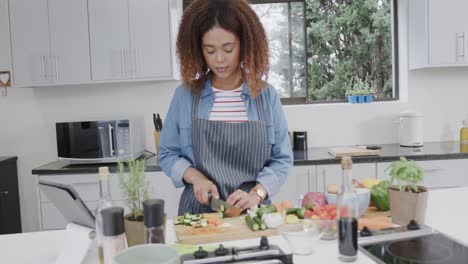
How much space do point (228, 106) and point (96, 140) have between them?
1529mm

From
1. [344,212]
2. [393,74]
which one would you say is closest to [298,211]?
[344,212]

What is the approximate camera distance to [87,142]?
9.75ft

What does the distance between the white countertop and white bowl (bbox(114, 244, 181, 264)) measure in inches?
12.5

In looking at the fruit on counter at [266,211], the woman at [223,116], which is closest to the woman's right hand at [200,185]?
the woman at [223,116]

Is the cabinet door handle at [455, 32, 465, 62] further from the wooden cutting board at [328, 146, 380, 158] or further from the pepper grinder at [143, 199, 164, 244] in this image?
the pepper grinder at [143, 199, 164, 244]

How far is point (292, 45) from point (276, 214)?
2505 millimetres

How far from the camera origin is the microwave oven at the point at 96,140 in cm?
296

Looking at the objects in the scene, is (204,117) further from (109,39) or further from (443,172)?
(443,172)

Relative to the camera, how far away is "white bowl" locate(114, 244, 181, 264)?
0.93 m

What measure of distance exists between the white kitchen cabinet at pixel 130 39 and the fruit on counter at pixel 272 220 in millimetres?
1949

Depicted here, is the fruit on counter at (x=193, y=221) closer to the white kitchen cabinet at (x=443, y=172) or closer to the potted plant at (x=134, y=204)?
the potted plant at (x=134, y=204)

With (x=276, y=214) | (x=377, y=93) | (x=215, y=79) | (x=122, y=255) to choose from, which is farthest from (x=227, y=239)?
(x=377, y=93)

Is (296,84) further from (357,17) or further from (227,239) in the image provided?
(227,239)

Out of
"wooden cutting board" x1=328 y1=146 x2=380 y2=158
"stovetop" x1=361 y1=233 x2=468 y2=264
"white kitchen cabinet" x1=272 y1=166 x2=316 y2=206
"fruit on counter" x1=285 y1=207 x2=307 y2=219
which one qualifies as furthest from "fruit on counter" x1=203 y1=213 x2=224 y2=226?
"wooden cutting board" x1=328 y1=146 x2=380 y2=158
